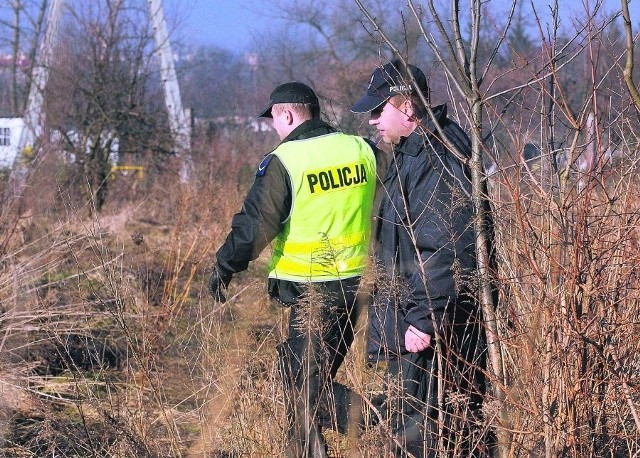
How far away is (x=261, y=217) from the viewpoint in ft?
13.2

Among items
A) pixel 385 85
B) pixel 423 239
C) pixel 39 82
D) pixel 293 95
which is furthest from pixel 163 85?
pixel 423 239

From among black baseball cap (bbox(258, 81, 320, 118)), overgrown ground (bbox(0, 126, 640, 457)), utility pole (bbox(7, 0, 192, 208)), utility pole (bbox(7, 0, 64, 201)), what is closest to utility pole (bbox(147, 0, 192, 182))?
utility pole (bbox(7, 0, 192, 208))

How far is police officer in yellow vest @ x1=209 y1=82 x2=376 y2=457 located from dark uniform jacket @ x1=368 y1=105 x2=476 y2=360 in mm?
317

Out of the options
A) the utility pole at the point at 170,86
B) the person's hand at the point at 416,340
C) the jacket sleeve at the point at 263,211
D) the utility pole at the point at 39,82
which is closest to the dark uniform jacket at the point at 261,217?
the jacket sleeve at the point at 263,211

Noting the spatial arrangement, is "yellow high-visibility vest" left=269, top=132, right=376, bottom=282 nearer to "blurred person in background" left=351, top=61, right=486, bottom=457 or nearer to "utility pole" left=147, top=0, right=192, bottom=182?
"blurred person in background" left=351, top=61, right=486, bottom=457

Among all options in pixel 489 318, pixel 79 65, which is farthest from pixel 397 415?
pixel 79 65

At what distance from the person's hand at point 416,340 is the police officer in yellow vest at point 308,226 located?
1.33ft

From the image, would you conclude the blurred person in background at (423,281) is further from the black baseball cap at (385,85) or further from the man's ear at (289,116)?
the man's ear at (289,116)

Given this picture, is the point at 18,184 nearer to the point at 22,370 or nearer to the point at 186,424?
the point at 22,370

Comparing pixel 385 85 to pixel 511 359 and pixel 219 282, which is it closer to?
pixel 219 282

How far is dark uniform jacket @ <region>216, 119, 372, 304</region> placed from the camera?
404 cm

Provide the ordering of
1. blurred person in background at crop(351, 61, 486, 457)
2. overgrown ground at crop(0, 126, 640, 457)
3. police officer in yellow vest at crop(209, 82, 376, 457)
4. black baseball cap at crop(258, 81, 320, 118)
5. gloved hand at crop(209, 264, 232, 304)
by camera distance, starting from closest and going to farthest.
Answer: overgrown ground at crop(0, 126, 640, 457) < blurred person in background at crop(351, 61, 486, 457) < police officer in yellow vest at crop(209, 82, 376, 457) < gloved hand at crop(209, 264, 232, 304) < black baseball cap at crop(258, 81, 320, 118)

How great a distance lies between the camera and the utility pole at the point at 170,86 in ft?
44.9

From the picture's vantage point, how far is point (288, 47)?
968 inches
